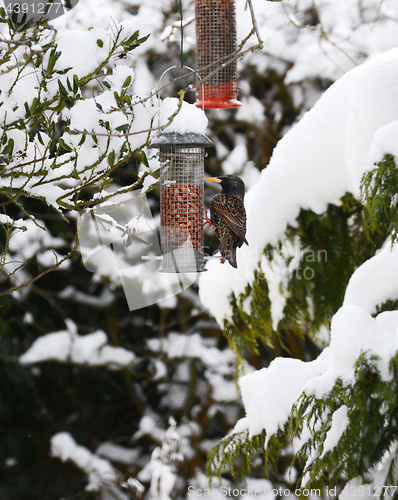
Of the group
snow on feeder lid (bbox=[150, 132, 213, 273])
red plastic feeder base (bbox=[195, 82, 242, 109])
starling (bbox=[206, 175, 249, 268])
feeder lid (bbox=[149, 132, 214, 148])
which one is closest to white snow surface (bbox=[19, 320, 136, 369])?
red plastic feeder base (bbox=[195, 82, 242, 109])

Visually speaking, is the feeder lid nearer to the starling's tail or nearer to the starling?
the starling

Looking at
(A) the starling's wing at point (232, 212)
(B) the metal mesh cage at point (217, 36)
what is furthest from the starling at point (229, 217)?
(B) the metal mesh cage at point (217, 36)

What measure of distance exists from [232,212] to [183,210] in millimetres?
220

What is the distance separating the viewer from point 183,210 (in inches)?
79.5

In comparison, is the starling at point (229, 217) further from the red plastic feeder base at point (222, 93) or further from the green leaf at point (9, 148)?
the green leaf at point (9, 148)

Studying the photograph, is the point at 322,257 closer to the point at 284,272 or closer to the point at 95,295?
the point at 284,272

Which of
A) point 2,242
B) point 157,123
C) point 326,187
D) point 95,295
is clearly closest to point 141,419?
point 95,295

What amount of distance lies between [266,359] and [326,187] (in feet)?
8.94

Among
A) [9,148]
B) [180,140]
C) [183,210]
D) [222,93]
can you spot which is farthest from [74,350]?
[9,148]

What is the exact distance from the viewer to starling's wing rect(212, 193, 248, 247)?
6.09 feet

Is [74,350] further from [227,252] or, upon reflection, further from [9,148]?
[9,148]

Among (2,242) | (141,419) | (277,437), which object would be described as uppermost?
(277,437)

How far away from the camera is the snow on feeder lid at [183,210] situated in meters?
1.94

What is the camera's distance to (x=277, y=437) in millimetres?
1951
